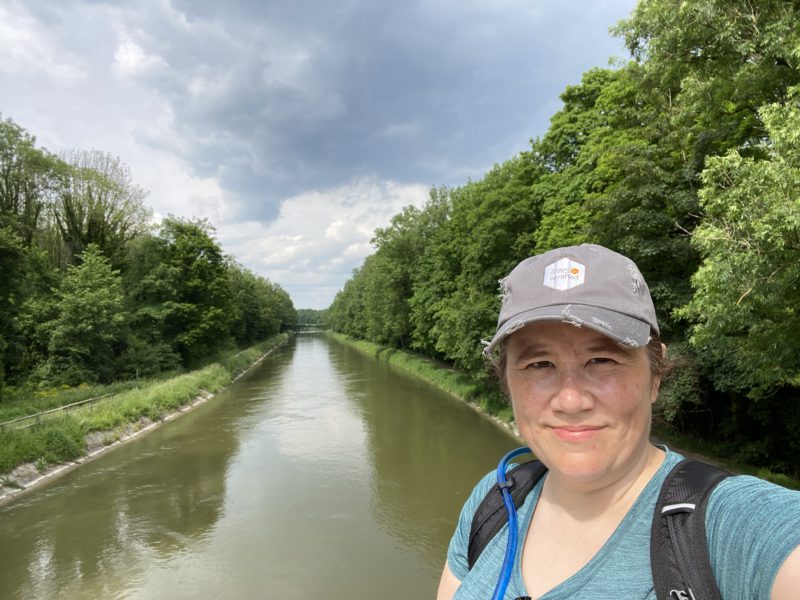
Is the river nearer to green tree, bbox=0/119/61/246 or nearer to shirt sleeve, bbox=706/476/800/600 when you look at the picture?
shirt sleeve, bbox=706/476/800/600

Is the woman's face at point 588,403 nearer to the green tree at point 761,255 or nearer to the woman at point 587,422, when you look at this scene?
the woman at point 587,422

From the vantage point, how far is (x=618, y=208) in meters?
11.4

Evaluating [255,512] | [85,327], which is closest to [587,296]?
[255,512]

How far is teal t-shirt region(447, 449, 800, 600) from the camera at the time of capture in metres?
0.92

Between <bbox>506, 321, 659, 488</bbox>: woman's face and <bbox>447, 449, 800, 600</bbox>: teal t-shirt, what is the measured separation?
12 cm

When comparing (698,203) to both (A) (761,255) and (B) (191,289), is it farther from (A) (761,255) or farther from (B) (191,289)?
(B) (191,289)

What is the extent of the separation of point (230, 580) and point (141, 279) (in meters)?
25.9

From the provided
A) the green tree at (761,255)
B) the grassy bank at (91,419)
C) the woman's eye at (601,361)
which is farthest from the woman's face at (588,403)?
the grassy bank at (91,419)

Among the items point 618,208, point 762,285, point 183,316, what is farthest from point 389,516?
point 183,316

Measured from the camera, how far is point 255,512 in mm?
11000

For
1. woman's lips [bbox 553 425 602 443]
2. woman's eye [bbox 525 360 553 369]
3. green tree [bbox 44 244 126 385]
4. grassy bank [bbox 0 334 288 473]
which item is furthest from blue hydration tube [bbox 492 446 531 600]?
green tree [bbox 44 244 126 385]

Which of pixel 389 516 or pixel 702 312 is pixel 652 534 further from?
pixel 389 516

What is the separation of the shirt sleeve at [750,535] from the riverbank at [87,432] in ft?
50.4

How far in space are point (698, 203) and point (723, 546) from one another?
9.41 meters
